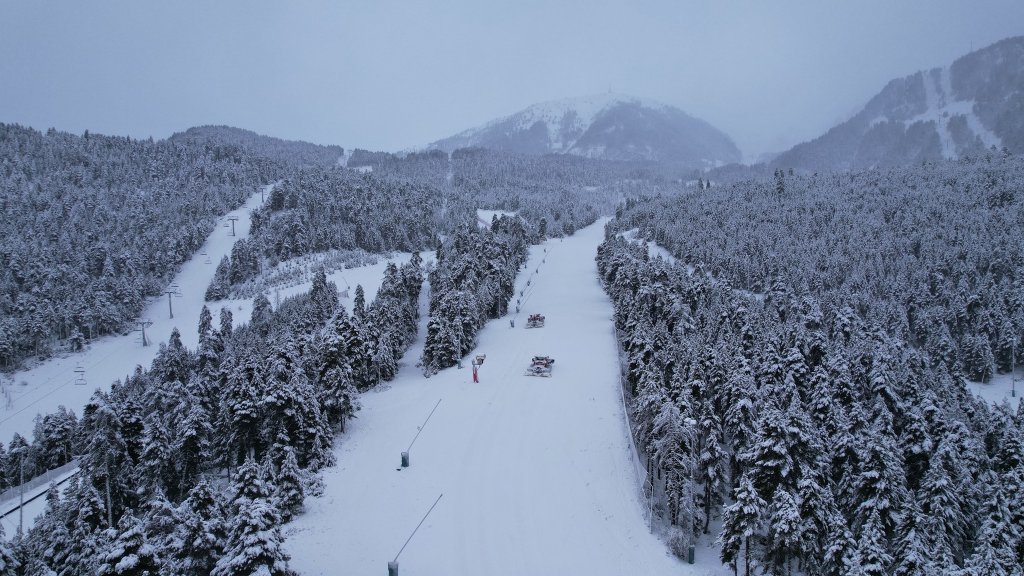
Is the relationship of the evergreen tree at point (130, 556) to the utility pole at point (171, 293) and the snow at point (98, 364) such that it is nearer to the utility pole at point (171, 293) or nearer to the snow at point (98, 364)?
the snow at point (98, 364)

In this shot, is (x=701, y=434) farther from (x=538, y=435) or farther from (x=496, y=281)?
(x=496, y=281)

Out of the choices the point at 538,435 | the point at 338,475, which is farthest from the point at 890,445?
the point at 338,475

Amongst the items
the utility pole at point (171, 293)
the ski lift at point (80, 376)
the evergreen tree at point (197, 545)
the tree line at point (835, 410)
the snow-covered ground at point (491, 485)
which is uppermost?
the evergreen tree at point (197, 545)

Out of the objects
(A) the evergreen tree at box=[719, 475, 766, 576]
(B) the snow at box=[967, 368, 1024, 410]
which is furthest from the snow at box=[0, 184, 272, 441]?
(B) the snow at box=[967, 368, 1024, 410]

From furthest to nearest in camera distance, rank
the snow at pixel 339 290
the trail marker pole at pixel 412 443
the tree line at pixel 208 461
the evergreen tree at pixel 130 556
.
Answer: the snow at pixel 339 290 → the trail marker pole at pixel 412 443 → the tree line at pixel 208 461 → the evergreen tree at pixel 130 556

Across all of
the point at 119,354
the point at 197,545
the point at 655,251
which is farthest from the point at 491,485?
the point at 655,251

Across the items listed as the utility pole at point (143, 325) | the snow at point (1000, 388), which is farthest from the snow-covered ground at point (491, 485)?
the utility pole at point (143, 325)

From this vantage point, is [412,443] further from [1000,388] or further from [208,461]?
[1000,388]
